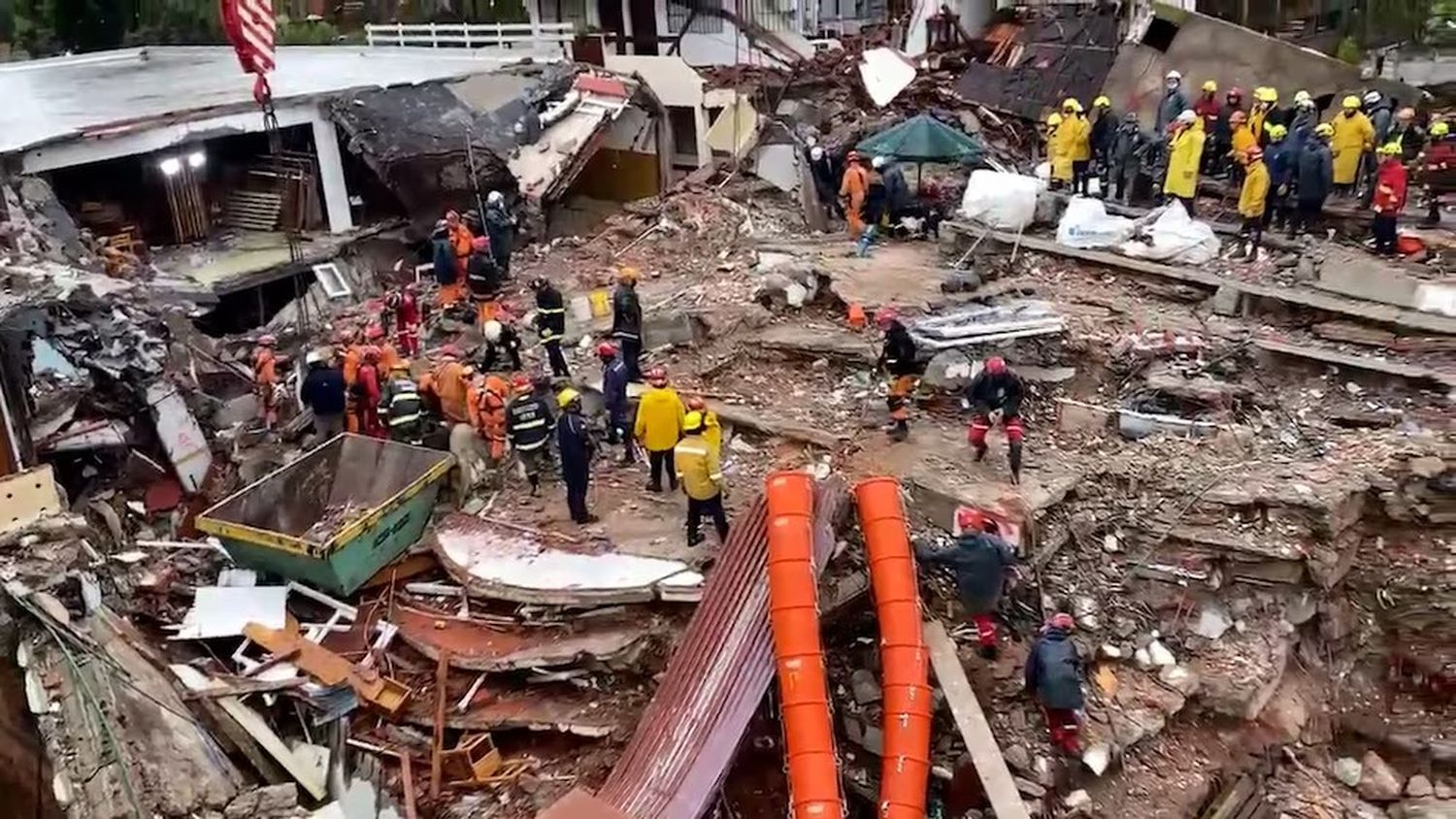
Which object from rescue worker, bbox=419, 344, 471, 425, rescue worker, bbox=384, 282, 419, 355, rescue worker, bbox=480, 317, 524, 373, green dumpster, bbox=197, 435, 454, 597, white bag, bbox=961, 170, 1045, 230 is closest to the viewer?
green dumpster, bbox=197, 435, 454, 597

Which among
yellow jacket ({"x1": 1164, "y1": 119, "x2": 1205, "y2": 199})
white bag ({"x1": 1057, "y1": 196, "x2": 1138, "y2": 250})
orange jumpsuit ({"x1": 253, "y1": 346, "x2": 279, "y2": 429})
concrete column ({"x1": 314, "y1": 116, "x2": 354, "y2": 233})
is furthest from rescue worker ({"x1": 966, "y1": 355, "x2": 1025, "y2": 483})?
concrete column ({"x1": 314, "y1": 116, "x2": 354, "y2": 233})

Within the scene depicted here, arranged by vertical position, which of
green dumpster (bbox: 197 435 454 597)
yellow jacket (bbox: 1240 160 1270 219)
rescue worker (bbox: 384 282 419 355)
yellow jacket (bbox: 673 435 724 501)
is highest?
yellow jacket (bbox: 1240 160 1270 219)

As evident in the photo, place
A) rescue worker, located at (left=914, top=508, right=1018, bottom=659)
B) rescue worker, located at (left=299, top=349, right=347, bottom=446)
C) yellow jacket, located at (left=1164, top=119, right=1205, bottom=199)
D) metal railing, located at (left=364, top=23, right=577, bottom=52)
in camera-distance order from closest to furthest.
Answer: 1. rescue worker, located at (left=914, top=508, right=1018, bottom=659)
2. rescue worker, located at (left=299, top=349, right=347, bottom=446)
3. yellow jacket, located at (left=1164, top=119, right=1205, bottom=199)
4. metal railing, located at (left=364, top=23, right=577, bottom=52)

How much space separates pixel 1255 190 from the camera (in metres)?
14.0

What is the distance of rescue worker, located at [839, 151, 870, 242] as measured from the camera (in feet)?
55.4

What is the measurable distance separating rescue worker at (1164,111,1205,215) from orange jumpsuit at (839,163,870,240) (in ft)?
13.0

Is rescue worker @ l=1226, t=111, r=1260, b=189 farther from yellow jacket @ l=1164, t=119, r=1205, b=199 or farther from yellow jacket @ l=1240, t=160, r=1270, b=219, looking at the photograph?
yellow jacket @ l=1240, t=160, r=1270, b=219

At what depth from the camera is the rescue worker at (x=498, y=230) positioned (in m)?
16.5

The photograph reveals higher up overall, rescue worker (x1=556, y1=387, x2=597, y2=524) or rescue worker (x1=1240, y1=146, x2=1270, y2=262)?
rescue worker (x1=1240, y1=146, x2=1270, y2=262)

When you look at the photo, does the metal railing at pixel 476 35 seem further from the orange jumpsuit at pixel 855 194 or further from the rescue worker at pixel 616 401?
the rescue worker at pixel 616 401

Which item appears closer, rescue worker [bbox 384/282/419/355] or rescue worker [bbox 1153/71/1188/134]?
rescue worker [bbox 384/282/419/355]

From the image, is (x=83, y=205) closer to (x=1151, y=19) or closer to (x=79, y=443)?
(x=79, y=443)

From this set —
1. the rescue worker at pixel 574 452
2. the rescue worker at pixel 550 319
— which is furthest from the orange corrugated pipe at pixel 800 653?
the rescue worker at pixel 550 319

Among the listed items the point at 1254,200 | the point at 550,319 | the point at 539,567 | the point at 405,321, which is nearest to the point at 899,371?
the point at 550,319
